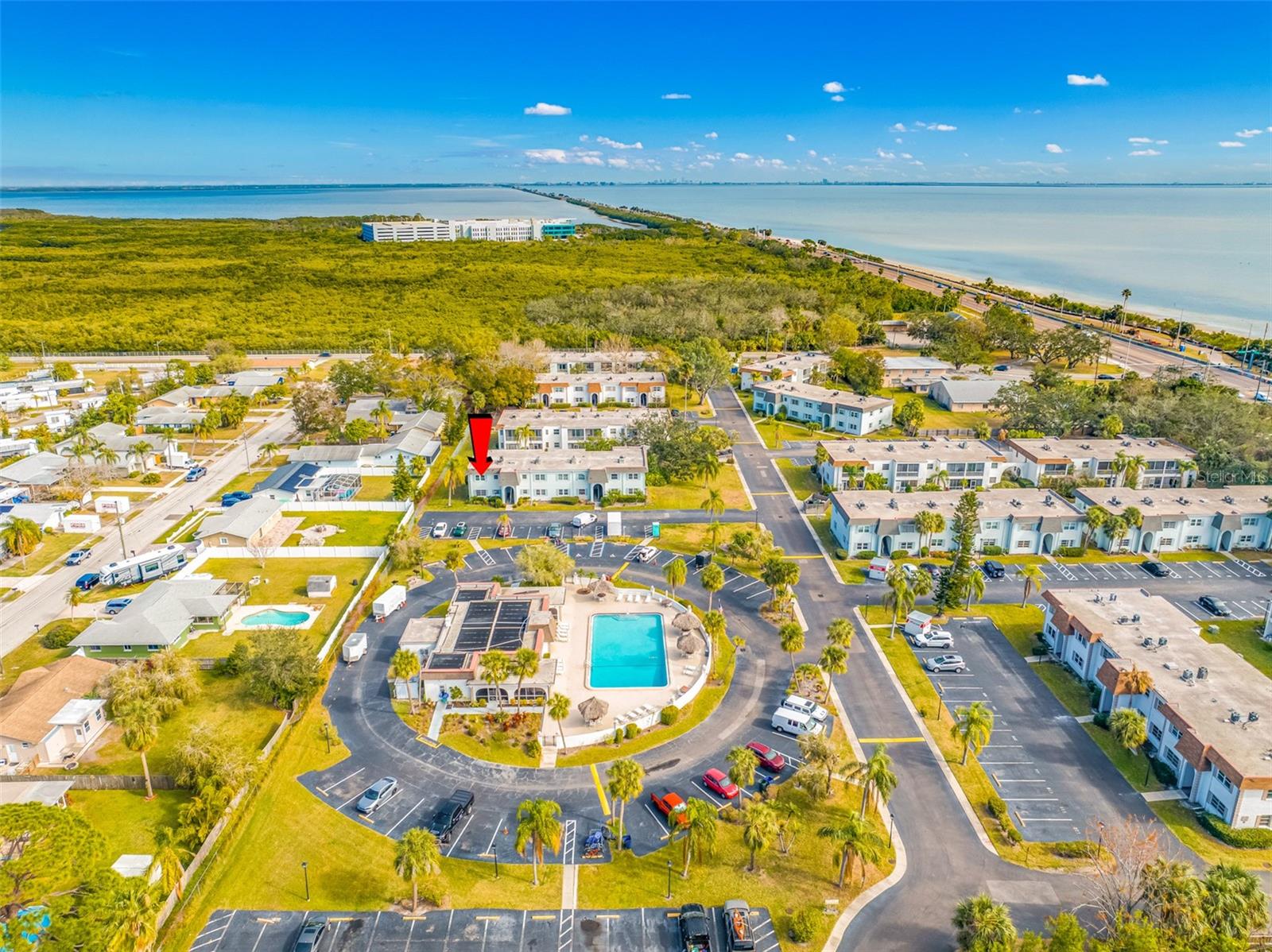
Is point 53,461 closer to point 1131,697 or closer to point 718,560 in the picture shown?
point 718,560

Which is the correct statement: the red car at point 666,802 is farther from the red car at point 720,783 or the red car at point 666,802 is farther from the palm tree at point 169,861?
the palm tree at point 169,861

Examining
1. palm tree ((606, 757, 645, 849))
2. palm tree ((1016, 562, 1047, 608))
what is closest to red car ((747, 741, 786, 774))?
palm tree ((606, 757, 645, 849))

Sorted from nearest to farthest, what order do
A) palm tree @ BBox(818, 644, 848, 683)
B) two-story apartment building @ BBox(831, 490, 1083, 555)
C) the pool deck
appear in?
the pool deck
palm tree @ BBox(818, 644, 848, 683)
two-story apartment building @ BBox(831, 490, 1083, 555)

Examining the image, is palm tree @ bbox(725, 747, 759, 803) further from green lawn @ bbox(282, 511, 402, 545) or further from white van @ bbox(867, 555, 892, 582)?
green lawn @ bbox(282, 511, 402, 545)

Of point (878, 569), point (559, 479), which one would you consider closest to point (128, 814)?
point (559, 479)

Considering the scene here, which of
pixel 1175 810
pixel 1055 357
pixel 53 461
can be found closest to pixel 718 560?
pixel 1175 810

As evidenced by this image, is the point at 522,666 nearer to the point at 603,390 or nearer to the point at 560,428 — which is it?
A: the point at 560,428

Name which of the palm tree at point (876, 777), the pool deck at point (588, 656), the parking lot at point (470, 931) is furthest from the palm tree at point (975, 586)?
the parking lot at point (470, 931)
